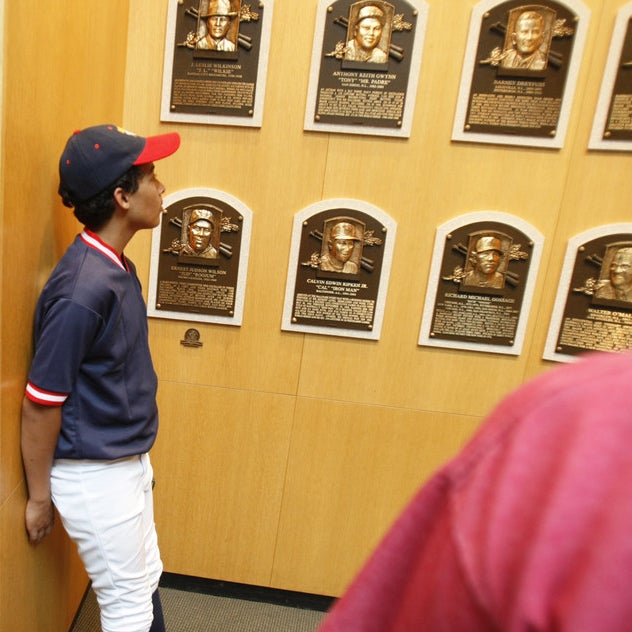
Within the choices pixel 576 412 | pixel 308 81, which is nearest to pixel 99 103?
pixel 308 81

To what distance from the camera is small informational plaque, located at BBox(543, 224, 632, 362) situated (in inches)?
54.8

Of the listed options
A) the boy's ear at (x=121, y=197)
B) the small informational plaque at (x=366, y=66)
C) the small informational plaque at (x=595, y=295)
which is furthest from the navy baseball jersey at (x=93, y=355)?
the small informational plaque at (x=595, y=295)

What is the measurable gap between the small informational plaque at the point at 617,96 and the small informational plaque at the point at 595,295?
27cm

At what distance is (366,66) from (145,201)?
0.84 meters

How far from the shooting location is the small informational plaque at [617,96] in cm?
127

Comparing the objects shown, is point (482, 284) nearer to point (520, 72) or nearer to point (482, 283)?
point (482, 283)

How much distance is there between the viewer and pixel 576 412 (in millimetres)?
240

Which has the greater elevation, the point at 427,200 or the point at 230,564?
the point at 427,200

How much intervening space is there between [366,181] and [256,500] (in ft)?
4.15

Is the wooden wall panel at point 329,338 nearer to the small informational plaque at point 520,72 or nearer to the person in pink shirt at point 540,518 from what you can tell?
the small informational plaque at point 520,72

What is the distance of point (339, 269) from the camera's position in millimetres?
1485

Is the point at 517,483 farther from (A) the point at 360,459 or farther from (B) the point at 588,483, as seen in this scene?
(A) the point at 360,459

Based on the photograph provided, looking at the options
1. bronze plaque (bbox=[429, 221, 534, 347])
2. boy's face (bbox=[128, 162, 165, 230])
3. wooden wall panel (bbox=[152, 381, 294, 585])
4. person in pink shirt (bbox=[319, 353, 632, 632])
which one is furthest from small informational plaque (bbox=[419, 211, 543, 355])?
person in pink shirt (bbox=[319, 353, 632, 632])

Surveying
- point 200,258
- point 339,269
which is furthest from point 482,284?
point 200,258
